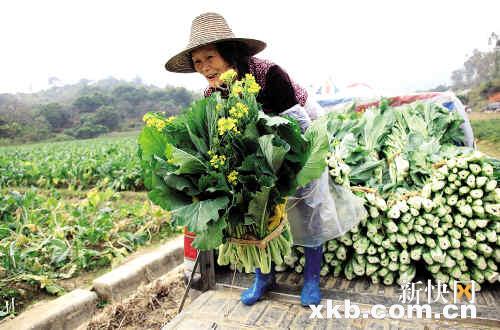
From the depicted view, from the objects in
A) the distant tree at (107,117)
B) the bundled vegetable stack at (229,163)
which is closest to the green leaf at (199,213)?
the bundled vegetable stack at (229,163)

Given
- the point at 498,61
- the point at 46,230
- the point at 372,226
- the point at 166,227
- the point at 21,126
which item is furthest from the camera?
the point at 21,126

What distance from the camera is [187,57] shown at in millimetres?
2291

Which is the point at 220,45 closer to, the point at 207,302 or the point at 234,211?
the point at 234,211

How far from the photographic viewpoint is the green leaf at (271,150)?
1602mm

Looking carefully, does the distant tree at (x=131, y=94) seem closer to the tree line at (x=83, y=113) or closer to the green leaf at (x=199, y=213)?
the tree line at (x=83, y=113)

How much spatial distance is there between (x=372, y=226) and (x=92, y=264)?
9.91 feet

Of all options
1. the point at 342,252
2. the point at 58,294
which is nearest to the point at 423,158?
the point at 342,252

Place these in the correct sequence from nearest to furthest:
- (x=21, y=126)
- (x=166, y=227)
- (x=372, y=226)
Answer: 1. (x=372, y=226)
2. (x=166, y=227)
3. (x=21, y=126)

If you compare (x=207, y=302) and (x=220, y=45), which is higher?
(x=220, y=45)

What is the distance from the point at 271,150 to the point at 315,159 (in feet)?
0.82

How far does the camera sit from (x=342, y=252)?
2.42 m

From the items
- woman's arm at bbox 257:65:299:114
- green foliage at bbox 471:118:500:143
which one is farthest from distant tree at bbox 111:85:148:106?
woman's arm at bbox 257:65:299:114

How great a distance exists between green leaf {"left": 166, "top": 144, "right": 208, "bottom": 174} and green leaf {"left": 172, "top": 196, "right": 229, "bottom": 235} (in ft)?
0.53

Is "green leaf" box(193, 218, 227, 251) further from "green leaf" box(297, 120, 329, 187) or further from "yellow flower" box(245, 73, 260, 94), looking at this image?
"yellow flower" box(245, 73, 260, 94)
